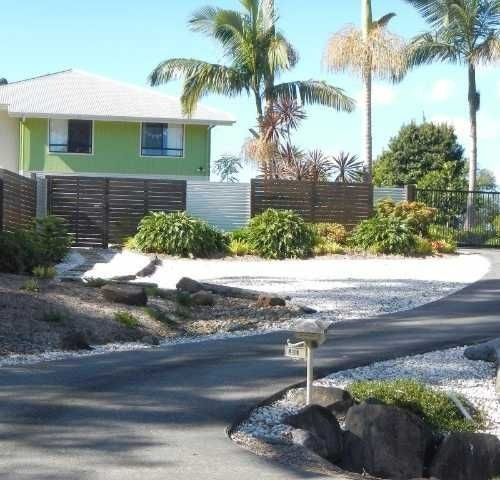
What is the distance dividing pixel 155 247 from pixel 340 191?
20.2 ft

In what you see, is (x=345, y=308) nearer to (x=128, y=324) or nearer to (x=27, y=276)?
(x=128, y=324)

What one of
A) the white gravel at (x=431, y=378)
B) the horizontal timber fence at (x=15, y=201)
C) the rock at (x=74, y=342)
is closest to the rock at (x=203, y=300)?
the rock at (x=74, y=342)

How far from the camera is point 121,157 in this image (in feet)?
118

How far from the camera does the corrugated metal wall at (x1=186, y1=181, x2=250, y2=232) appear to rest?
26.5 meters

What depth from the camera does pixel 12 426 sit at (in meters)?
7.22

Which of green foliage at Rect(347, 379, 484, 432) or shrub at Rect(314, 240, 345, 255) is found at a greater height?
shrub at Rect(314, 240, 345, 255)

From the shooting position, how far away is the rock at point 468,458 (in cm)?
789

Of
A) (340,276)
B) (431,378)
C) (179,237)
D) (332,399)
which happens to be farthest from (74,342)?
(179,237)

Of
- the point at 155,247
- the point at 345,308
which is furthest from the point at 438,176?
the point at 345,308

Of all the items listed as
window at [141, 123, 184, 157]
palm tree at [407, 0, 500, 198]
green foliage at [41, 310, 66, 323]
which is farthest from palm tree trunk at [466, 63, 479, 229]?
green foliage at [41, 310, 66, 323]

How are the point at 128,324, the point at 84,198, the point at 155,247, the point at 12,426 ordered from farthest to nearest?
1. the point at 84,198
2. the point at 155,247
3. the point at 128,324
4. the point at 12,426

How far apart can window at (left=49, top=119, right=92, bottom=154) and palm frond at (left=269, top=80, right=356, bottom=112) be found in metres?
7.68

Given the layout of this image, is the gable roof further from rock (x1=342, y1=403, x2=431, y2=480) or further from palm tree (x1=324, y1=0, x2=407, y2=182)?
rock (x1=342, y1=403, x2=431, y2=480)

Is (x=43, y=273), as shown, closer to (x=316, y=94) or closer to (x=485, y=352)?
(x=485, y=352)
